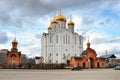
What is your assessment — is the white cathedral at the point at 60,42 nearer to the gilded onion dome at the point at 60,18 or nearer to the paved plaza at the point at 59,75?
the gilded onion dome at the point at 60,18

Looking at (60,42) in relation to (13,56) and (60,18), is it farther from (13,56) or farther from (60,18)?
(13,56)

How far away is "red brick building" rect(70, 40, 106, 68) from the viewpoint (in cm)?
6662

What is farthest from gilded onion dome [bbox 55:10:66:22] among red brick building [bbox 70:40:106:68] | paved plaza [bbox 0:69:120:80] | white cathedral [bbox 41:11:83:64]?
paved plaza [bbox 0:69:120:80]

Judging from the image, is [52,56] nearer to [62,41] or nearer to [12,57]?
[62,41]

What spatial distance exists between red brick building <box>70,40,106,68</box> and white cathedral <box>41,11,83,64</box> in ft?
47.7

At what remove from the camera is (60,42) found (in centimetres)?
8462

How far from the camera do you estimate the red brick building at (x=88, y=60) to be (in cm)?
6662

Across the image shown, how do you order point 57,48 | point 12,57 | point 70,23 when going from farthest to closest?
point 70,23 → point 57,48 → point 12,57

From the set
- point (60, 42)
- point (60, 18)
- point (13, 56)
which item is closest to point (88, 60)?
point (60, 42)

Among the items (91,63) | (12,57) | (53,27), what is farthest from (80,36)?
(12,57)

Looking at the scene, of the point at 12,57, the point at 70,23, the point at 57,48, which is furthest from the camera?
the point at 70,23

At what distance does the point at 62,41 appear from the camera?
85.0m

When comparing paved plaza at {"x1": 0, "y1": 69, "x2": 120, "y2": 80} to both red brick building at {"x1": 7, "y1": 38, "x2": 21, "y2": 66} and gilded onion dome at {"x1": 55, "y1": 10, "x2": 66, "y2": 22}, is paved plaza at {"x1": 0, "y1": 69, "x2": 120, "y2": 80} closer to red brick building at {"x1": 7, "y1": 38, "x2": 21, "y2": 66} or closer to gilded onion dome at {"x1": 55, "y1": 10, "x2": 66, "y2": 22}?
red brick building at {"x1": 7, "y1": 38, "x2": 21, "y2": 66}

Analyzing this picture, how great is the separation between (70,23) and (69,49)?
11.4 metres
